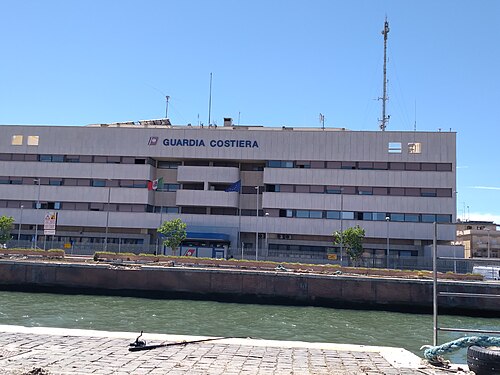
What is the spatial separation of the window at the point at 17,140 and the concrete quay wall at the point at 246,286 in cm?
3021

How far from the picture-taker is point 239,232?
61812mm

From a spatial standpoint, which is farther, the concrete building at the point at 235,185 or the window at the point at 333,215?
the window at the point at 333,215

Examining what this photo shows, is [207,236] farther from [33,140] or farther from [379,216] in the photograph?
[33,140]

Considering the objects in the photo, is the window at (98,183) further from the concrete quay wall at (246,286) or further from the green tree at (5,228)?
the concrete quay wall at (246,286)

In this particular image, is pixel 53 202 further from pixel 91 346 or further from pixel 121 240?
pixel 91 346

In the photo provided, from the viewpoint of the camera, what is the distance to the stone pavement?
26.0ft

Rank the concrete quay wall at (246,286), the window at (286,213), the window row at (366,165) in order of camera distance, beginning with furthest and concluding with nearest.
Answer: the window at (286,213)
the window row at (366,165)
the concrete quay wall at (246,286)

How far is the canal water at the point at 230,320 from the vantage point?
19.9m

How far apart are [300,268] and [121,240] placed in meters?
30.0

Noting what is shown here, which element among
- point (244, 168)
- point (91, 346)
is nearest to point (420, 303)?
point (91, 346)

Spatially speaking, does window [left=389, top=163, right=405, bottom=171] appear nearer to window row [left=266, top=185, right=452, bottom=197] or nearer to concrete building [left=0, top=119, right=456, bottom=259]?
concrete building [left=0, top=119, right=456, bottom=259]

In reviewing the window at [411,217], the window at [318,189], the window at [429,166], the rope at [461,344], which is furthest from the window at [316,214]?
the rope at [461,344]

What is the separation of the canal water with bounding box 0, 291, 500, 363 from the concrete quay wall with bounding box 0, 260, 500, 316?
1.74 metres

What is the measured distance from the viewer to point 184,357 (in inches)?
352
